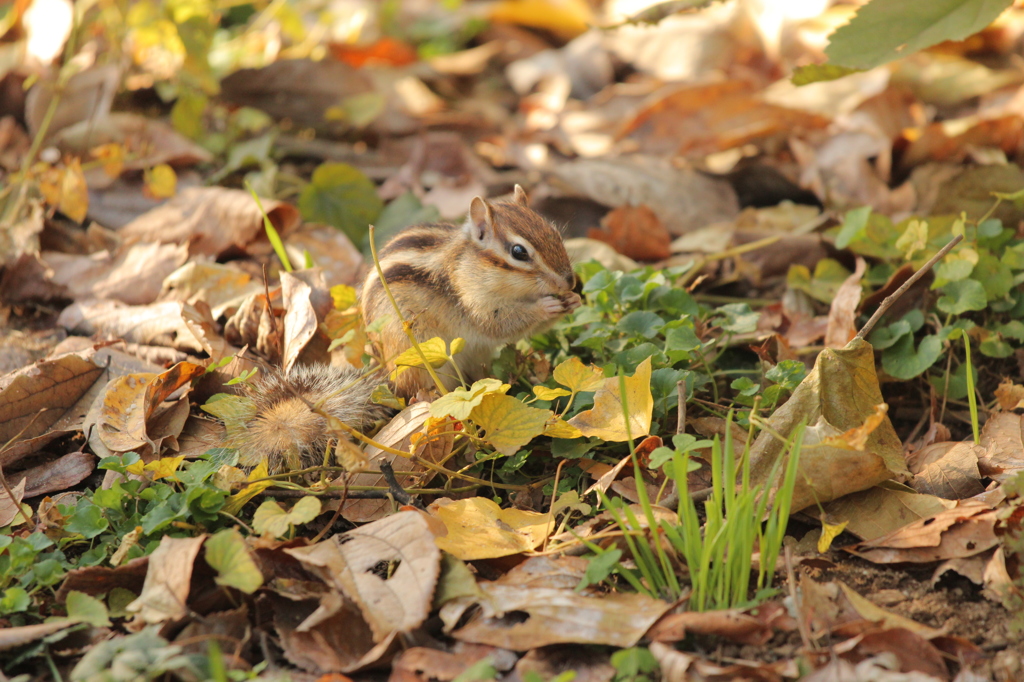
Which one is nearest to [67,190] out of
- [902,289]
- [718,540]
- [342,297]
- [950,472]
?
[342,297]

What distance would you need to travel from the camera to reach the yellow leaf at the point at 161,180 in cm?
427

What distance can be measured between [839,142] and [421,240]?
266 cm

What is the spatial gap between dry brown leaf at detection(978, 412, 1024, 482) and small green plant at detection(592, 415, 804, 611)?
2.80 feet

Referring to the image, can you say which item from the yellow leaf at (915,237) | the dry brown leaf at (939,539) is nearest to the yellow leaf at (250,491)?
the dry brown leaf at (939,539)

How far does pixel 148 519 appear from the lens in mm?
2354

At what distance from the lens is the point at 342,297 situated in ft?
10.7

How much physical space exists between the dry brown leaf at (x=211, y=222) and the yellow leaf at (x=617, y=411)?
209 centimetres

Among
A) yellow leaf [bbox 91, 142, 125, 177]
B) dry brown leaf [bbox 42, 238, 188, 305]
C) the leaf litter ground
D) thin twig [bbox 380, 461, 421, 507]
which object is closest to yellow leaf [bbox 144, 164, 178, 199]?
the leaf litter ground

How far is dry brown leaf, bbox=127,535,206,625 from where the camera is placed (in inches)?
82.4

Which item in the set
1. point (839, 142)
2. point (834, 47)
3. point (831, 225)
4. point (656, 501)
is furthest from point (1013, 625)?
point (839, 142)

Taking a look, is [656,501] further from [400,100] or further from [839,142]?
[400,100]

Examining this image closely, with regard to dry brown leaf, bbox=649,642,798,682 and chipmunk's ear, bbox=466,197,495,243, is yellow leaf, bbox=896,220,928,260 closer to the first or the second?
chipmunk's ear, bbox=466,197,495,243

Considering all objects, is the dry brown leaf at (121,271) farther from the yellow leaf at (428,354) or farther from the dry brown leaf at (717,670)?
the dry brown leaf at (717,670)

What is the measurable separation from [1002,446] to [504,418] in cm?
160
